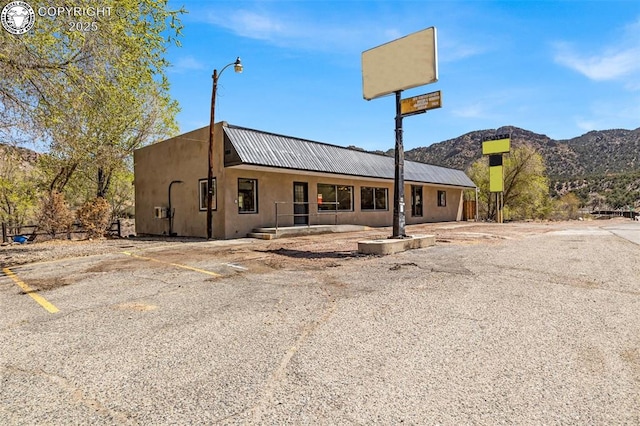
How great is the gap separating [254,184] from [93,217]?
675 centimetres

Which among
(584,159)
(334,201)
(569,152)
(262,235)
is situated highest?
(569,152)

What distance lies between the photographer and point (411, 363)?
9.32ft

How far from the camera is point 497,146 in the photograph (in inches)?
1134

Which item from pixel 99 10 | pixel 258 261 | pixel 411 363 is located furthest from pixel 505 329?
pixel 99 10

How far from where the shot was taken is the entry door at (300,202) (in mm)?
16297

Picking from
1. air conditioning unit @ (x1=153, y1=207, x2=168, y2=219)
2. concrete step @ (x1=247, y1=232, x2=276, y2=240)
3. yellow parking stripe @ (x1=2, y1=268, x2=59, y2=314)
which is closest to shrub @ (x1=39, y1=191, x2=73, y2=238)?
air conditioning unit @ (x1=153, y1=207, x2=168, y2=219)

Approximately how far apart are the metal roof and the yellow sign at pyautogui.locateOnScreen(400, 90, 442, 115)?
18.4ft

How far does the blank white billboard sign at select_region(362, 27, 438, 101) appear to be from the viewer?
9.66 meters

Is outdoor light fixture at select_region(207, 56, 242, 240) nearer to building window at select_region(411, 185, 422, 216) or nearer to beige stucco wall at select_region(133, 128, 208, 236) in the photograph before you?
beige stucco wall at select_region(133, 128, 208, 236)

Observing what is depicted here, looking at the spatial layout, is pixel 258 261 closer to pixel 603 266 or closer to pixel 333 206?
pixel 603 266

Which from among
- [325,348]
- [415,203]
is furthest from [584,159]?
[325,348]

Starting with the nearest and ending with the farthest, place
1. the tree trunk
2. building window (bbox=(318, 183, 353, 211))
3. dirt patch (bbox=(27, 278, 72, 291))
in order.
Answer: dirt patch (bbox=(27, 278, 72, 291)) → building window (bbox=(318, 183, 353, 211)) → the tree trunk

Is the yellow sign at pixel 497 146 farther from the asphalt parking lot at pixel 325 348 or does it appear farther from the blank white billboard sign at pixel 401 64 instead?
the asphalt parking lot at pixel 325 348

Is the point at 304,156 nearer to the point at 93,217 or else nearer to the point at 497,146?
the point at 93,217
